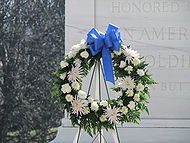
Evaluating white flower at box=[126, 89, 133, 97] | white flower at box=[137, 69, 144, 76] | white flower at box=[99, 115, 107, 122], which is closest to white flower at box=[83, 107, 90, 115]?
white flower at box=[99, 115, 107, 122]

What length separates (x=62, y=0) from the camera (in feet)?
26.2

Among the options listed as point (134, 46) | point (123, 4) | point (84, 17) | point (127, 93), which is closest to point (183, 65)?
point (134, 46)

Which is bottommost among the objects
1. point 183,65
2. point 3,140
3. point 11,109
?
point 3,140

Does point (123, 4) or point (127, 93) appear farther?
point (123, 4)

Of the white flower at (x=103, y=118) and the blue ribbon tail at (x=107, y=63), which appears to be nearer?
the white flower at (x=103, y=118)

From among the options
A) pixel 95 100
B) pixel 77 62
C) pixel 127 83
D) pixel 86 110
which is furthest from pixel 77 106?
pixel 127 83

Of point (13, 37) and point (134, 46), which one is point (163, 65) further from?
point (13, 37)

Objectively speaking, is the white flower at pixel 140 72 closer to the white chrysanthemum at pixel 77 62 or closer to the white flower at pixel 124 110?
the white flower at pixel 124 110

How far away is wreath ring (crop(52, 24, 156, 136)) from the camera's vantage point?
329cm

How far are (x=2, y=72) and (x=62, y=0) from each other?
189 centimetres

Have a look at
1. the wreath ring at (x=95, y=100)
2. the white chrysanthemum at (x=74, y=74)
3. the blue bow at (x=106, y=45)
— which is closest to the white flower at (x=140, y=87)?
the wreath ring at (x=95, y=100)

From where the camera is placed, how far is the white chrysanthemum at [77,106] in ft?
10.7

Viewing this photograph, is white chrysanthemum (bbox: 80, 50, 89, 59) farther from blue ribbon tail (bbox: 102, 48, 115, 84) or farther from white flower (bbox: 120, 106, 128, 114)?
white flower (bbox: 120, 106, 128, 114)

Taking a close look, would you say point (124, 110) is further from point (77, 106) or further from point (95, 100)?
point (77, 106)
